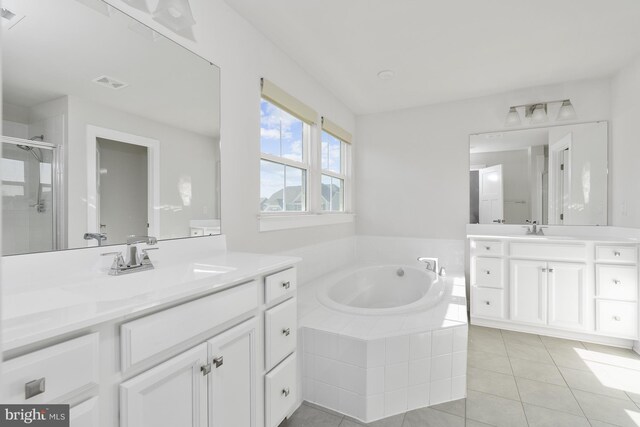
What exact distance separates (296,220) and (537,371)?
1.94 m

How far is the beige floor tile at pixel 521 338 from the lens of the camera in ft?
8.54

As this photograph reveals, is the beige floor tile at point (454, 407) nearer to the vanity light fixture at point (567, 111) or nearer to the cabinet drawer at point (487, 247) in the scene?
the cabinet drawer at point (487, 247)

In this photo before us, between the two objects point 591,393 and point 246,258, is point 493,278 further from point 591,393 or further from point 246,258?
point 246,258

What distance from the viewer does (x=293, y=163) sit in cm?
269

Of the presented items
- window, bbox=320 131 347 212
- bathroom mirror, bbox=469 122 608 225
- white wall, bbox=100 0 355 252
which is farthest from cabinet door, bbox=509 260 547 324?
white wall, bbox=100 0 355 252

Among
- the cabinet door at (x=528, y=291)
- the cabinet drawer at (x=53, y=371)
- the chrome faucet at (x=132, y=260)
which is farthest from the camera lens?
the cabinet door at (x=528, y=291)

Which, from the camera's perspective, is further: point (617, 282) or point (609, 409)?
point (617, 282)

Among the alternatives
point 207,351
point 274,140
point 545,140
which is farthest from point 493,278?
point 207,351

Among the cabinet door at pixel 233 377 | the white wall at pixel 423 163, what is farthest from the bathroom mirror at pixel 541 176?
the cabinet door at pixel 233 377

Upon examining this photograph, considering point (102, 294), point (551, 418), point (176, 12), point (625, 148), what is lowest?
point (551, 418)

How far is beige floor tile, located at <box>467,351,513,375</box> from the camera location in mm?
2201

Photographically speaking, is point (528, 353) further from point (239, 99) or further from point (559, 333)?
point (239, 99)

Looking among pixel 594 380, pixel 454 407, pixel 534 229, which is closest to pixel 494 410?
pixel 454 407

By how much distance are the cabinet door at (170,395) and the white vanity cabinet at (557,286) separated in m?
2.51
